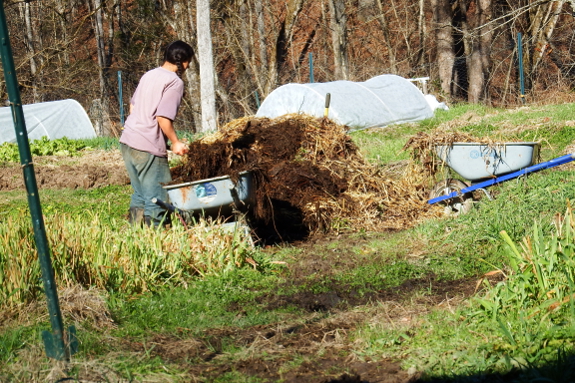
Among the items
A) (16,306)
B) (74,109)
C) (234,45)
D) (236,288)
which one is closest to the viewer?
(16,306)

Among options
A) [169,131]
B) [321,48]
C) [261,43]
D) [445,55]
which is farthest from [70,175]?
[321,48]

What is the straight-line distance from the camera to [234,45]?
2244 cm

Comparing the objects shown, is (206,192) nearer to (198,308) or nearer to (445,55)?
(198,308)

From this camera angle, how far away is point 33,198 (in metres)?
3.43

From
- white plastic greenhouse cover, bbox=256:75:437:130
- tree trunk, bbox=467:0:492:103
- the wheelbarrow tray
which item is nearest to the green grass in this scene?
the wheelbarrow tray

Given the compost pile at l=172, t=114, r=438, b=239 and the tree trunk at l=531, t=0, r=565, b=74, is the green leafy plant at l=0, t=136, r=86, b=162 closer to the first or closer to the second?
the compost pile at l=172, t=114, r=438, b=239

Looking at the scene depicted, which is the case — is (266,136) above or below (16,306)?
above

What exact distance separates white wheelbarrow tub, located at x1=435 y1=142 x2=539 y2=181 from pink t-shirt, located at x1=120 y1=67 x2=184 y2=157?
3.27 m

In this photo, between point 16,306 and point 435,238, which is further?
point 435,238

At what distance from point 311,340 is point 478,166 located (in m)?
4.42

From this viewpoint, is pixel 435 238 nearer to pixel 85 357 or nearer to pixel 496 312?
pixel 496 312

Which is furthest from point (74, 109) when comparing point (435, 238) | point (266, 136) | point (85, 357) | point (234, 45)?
point (85, 357)

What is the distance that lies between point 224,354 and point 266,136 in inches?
171

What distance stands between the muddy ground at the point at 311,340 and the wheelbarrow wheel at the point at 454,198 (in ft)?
7.42
